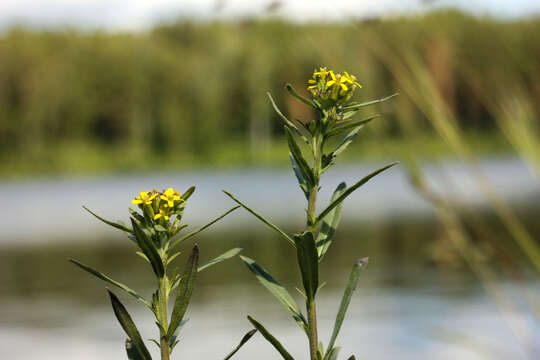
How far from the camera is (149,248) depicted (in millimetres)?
708

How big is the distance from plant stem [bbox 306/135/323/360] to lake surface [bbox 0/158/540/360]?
976 mm

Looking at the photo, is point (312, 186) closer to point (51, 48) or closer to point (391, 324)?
point (391, 324)

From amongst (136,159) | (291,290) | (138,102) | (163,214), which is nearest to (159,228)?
(163,214)

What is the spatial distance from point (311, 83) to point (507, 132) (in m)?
1.42

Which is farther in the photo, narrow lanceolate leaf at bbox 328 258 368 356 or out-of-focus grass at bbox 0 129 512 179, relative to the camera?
out-of-focus grass at bbox 0 129 512 179

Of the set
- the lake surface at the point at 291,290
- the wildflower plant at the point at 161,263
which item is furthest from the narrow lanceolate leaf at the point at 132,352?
the lake surface at the point at 291,290

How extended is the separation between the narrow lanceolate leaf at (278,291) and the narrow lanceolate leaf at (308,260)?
2 cm

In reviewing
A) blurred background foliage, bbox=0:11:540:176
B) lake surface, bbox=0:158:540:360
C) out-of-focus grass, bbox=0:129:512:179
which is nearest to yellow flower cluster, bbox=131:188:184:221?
lake surface, bbox=0:158:540:360

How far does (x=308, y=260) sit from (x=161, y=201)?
16cm

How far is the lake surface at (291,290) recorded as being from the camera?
5805mm

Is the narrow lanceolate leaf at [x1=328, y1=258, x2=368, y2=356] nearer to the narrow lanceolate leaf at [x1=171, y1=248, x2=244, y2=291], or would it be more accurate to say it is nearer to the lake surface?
the narrow lanceolate leaf at [x1=171, y1=248, x2=244, y2=291]

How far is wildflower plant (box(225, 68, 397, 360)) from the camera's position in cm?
73

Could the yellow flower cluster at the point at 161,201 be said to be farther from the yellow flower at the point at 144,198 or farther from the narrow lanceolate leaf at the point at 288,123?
the narrow lanceolate leaf at the point at 288,123

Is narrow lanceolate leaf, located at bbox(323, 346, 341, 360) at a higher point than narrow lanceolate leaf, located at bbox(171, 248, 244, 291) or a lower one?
lower
